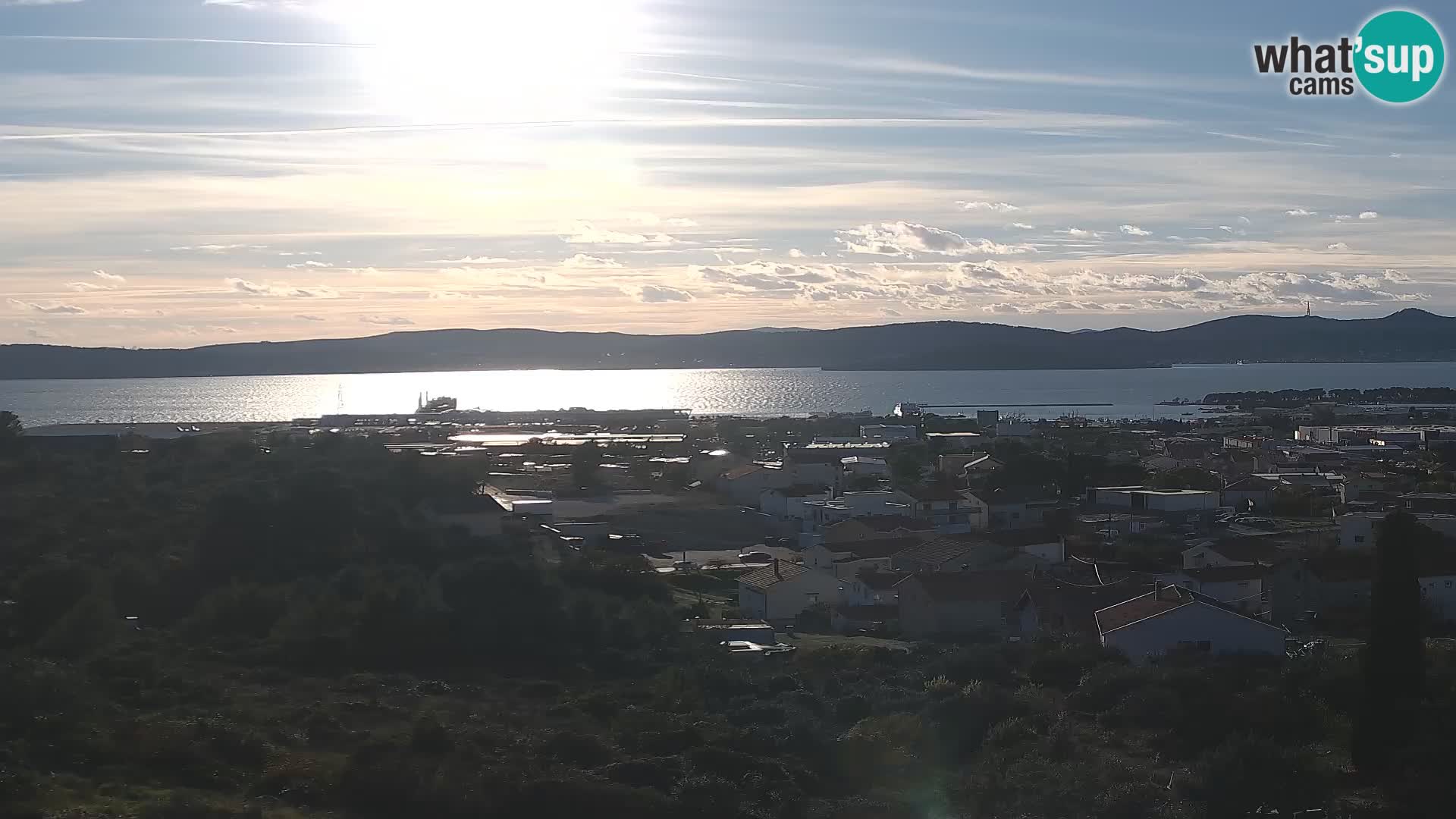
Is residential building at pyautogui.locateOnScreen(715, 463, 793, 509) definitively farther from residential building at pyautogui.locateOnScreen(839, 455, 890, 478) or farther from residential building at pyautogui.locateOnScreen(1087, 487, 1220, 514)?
residential building at pyautogui.locateOnScreen(1087, 487, 1220, 514)

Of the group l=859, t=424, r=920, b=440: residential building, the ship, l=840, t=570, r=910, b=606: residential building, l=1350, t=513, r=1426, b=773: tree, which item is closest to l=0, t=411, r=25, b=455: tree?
l=840, t=570, r=910, b=606: residential building

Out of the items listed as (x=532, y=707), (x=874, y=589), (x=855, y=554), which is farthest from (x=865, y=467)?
(x=532, y=707)

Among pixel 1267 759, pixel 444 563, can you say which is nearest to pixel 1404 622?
pixel 1267 759

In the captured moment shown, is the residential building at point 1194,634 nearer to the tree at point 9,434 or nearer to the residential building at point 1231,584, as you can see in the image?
the residential building at point 1231,584

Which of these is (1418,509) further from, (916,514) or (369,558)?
(369,558)

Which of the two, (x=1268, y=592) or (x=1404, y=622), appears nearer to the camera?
(x=1404, y=622)

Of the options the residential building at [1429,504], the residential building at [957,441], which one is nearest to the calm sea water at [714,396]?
the residential building at [957,441]
